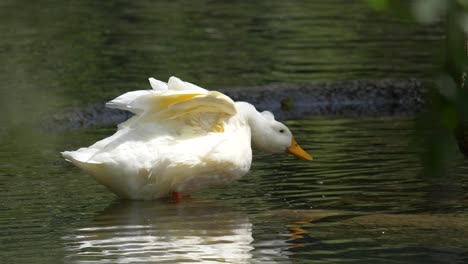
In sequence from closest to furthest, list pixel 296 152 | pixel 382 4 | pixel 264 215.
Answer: pixel 382 4 < pixel 264 215 < pixel 296 152

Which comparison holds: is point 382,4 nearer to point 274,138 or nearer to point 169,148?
point 169,148

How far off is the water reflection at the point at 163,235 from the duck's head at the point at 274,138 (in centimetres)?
91

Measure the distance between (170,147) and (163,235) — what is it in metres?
1.00

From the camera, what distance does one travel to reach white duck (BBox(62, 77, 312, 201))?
6.23m

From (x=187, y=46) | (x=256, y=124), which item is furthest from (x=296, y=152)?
(x=187, y=46)

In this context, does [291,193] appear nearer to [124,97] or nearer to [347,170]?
[347,170]

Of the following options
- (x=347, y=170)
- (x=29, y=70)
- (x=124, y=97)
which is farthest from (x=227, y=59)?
(x=124, y=97)

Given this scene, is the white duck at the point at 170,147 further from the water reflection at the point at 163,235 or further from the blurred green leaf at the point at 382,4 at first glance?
the blurred green leaf at the point at 382,4

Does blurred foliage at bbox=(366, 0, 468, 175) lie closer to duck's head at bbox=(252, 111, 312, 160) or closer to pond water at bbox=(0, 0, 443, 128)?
duck's head at bbox=(252, 111, 312, 160)

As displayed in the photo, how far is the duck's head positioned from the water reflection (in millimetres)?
913

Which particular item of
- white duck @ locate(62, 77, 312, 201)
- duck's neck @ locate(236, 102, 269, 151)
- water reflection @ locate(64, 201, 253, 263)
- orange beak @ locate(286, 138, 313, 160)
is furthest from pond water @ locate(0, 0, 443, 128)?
water reflection @ locate(64, 201, 253, 263)

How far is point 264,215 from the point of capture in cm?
605

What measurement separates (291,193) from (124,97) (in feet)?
4.40

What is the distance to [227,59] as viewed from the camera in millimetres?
13719
